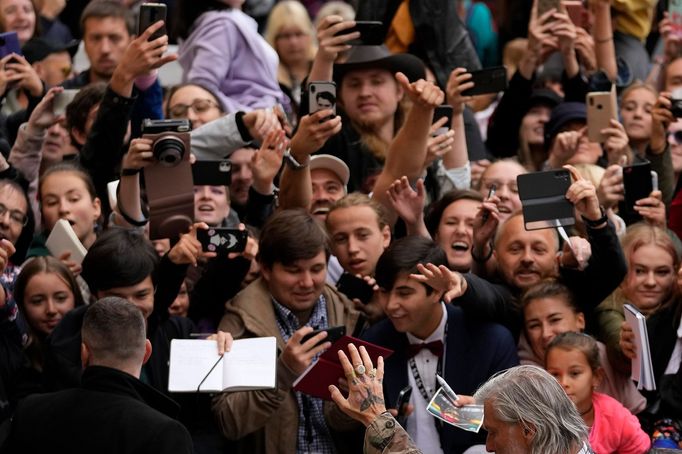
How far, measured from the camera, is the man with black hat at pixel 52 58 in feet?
32.1

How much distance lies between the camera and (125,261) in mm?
6941

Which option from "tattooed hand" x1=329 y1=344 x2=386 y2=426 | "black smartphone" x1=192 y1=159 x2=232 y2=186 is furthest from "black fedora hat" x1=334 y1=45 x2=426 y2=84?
"tattooed hand" x1=329 y1=344 x2=386 y2=426

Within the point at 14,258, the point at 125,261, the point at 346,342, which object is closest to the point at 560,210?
the point at 346,342

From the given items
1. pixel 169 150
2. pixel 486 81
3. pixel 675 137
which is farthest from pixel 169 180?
pixel 675 137

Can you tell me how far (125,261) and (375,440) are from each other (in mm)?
1834

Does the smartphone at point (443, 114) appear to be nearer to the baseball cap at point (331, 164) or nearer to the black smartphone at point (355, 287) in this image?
the baseball cap at point (331, 164)

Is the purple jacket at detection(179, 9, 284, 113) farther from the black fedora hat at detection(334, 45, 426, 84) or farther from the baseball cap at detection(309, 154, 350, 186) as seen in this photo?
the baseball cap at detection(309, 154, 350, 186)

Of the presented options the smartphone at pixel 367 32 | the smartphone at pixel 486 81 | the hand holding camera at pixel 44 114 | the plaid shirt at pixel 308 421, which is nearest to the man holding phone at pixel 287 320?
the plaid shirt at pixel 308 421

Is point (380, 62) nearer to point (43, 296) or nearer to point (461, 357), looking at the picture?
point (461, 357)

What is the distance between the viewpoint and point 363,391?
5832mm

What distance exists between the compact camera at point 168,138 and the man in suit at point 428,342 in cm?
111

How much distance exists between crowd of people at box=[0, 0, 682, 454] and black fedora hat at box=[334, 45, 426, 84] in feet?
0.05

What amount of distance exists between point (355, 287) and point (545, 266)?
100 cm

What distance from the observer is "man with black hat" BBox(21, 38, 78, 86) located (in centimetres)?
980
